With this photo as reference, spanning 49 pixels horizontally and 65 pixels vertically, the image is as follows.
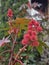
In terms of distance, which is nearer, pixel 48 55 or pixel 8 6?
pixel 48 55

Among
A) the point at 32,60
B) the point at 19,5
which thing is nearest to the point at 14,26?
the point at 32,60

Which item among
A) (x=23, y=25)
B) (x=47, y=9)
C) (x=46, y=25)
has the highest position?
(x=23, y=25)

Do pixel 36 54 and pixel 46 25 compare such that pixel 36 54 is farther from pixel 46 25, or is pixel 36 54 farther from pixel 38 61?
pixel 46 25

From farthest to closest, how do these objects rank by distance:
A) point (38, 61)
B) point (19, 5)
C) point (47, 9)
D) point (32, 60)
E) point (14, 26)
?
point (47, 9)
point (19, 5)
point (38, 61)
point (32, 60)
point (14, 26)

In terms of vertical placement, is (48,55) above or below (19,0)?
below

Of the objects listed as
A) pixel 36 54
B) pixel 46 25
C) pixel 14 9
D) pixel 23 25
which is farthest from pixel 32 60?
pixel 23 25

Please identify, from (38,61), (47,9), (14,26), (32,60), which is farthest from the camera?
(47,9)

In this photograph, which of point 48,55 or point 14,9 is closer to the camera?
point 48,55

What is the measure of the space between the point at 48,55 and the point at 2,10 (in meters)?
0.95

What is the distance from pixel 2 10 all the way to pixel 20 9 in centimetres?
41

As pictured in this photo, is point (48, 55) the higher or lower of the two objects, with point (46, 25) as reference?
lower

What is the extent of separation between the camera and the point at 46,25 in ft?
9.66

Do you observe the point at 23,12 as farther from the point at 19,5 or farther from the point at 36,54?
the point at 36,54

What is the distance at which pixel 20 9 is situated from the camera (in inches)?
119
